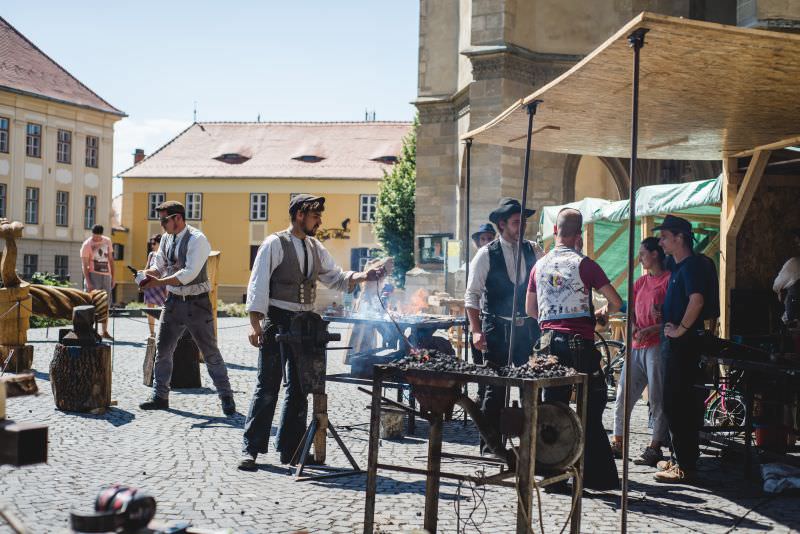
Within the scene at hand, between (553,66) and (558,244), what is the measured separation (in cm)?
1976

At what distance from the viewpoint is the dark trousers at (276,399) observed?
284 inches

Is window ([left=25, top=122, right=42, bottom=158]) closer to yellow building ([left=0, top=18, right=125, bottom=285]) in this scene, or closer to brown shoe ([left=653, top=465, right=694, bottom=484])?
yellow building ([left=0, top=18, right=125, bottom=285])

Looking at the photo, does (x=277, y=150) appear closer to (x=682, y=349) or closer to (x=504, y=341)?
(x=504, y=341)

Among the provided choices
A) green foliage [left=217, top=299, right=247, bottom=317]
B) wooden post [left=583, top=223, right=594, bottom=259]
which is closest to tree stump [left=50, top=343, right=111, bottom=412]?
wooden post [left=583, top=223, right=594, bottom=259]

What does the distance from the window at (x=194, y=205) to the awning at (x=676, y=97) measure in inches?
2003

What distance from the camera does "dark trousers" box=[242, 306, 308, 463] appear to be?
7.20 metres

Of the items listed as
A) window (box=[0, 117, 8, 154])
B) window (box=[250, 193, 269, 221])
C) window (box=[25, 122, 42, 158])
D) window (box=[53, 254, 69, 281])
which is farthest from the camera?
window (box=[250, 193, 269, 221])

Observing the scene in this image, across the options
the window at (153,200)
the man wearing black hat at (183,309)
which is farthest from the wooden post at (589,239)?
the window at (153,200)

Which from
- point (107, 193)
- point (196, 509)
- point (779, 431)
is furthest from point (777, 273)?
point (107, 193)

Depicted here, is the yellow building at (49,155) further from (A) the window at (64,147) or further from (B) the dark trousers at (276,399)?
(B) the dark trousers at (276,399)

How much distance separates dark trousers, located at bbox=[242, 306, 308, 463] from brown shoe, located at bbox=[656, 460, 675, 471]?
112 inches

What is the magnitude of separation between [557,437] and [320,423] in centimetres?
248

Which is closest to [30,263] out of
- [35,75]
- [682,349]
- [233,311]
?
[35,75]

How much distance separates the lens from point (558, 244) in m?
6.98
